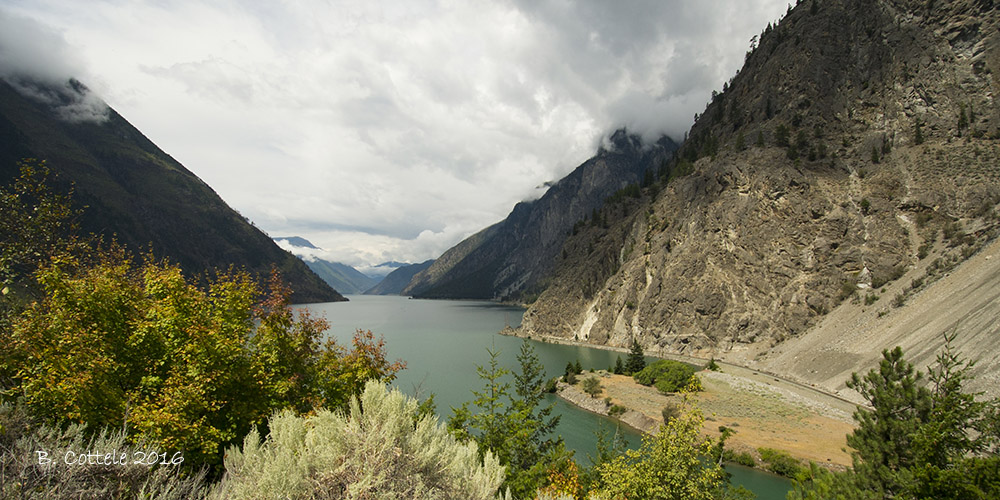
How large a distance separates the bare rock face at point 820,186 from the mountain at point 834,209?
25 cm

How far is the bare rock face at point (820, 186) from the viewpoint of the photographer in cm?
6200

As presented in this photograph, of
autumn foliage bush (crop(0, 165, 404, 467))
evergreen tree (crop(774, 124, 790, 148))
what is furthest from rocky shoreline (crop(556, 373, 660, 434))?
evergreen tree (crop(774, 124, 790, 148))

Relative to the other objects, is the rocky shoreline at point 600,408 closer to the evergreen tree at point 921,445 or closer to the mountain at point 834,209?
the evergreen tree at point 921,445

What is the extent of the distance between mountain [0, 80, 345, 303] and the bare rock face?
121941 mm

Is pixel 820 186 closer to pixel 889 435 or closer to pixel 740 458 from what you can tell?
pixel 740 458

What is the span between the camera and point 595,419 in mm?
40031

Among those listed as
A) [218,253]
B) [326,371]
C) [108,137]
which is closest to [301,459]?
[326,371]

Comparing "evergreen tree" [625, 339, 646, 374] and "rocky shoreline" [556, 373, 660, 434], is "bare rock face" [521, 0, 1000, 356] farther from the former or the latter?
"rocky shoreline" [556, 373, 660, 434]

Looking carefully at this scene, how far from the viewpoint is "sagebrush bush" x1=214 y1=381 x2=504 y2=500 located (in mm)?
5004

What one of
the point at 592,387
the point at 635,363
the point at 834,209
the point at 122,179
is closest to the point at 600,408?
the point at 592,387

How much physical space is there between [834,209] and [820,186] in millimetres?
5112

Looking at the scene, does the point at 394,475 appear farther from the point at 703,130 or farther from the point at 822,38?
the point at 703,130

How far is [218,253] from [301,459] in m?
206

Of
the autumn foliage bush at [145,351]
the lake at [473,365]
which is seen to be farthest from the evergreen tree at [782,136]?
the autumn foliage bush at [145,351]
